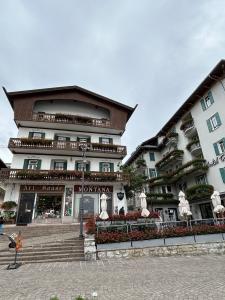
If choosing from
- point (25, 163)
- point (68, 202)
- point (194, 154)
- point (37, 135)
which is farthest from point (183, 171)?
point (25, 163)

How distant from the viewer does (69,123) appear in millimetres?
24469

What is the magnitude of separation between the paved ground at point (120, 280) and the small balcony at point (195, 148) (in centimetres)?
1999

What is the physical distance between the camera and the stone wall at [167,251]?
10445mm

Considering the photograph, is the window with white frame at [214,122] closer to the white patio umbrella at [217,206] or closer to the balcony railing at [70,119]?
the white patio umbrella at [217,206]

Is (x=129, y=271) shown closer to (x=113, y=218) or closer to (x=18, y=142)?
(x=113, y=218)

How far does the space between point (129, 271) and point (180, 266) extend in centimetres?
230

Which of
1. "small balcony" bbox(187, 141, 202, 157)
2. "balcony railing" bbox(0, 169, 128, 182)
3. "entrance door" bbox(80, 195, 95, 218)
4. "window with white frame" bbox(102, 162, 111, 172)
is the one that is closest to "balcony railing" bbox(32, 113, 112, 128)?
"window with white frame" bbox(102, 162, 111, 172)

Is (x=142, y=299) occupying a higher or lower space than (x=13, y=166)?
lower

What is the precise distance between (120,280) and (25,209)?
53.6ft

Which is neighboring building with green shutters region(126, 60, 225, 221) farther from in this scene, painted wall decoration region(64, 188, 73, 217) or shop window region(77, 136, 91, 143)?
painted wall decoration region(64, 188, 73, 217)

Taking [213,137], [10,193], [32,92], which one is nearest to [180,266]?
[10,193]

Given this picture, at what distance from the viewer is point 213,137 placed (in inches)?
954

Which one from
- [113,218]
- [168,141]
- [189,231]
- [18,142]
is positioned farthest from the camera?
[168,141]

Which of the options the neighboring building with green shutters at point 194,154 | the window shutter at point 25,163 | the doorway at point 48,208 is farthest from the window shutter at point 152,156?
the window shutter at point 25,163
